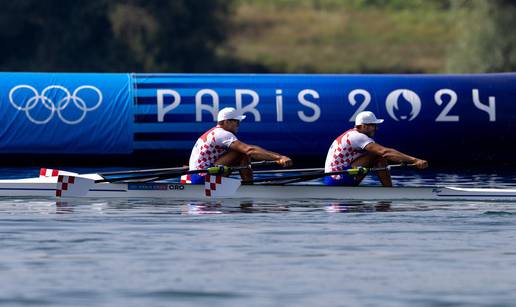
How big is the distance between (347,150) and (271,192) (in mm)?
1362

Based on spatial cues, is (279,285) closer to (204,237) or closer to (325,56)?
(204,237)

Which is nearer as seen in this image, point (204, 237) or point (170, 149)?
point (204, 237)

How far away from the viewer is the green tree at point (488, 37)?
173ft

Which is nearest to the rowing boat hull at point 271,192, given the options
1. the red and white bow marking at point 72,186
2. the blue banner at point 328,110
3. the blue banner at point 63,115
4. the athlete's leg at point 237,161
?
the red and white bow marking at point 72,186

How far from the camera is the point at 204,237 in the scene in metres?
18.8

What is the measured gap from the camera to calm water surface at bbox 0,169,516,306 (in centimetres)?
1476

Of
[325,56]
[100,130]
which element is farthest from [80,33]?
[100,130]

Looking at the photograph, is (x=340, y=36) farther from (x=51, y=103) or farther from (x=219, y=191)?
(x=219, y=191)

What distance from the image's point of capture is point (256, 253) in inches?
685

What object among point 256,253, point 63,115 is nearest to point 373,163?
point 256,253

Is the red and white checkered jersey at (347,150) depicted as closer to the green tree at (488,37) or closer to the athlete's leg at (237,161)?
the athlete's leg at (237,161)

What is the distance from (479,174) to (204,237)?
1390 centimetres

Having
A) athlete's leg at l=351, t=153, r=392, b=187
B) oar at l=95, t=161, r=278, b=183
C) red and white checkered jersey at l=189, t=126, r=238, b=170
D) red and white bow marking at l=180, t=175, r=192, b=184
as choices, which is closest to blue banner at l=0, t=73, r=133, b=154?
oar at l=95, t=161, r=278, b=183

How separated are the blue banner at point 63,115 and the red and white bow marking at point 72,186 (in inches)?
297
